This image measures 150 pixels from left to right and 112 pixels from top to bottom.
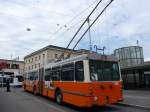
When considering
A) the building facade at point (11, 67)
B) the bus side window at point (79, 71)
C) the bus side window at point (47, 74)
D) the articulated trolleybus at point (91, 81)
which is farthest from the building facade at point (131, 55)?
the bus side window at point (79, 71)

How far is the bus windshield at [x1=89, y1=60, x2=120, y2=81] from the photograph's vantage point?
41.7ft

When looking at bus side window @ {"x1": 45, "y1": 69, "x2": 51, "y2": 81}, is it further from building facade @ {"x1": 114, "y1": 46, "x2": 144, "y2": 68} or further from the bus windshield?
building facade @ {"x1": 114, "y1": 46, "x2": 144, "y2": 68}

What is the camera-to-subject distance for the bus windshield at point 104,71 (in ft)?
41.7

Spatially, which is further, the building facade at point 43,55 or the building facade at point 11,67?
the building facade at point 11,67

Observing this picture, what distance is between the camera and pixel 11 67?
3438 inches

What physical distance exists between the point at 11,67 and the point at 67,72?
75.6m

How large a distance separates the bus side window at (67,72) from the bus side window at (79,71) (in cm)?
59

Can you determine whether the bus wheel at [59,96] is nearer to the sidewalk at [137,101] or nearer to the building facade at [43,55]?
the sidewalk at [137,101]

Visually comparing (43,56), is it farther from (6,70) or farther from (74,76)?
(74,76)

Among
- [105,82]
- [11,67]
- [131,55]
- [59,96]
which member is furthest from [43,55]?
[105,82]

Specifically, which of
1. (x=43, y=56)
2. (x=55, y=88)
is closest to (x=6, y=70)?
(x=43, y=56)

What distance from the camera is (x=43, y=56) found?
66688mm

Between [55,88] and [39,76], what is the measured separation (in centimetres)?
554

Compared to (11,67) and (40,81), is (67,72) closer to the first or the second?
(40,81)
